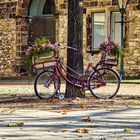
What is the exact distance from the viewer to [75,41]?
12.8m

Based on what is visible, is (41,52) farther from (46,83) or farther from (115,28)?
(115,28)

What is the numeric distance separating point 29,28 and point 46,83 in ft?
54.8

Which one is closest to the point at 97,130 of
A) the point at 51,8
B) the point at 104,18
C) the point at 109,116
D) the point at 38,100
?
the point at 109,116

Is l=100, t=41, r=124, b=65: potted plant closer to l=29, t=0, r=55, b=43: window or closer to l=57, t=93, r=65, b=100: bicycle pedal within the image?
l=57, t=93, r=65, b=100: bicycle pedal

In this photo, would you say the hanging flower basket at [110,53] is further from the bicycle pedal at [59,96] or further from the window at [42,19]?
the window at [42,19]

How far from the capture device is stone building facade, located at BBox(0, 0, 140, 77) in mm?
24812

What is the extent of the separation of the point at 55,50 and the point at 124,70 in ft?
39.8

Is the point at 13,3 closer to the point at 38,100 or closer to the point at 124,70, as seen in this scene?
the point at 124,70

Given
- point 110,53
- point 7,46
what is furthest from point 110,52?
point 7,46

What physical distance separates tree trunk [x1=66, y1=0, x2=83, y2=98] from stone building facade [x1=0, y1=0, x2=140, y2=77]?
12.0 meters

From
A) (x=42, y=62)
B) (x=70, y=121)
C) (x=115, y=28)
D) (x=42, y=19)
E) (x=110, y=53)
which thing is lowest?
(x=70, y=121)

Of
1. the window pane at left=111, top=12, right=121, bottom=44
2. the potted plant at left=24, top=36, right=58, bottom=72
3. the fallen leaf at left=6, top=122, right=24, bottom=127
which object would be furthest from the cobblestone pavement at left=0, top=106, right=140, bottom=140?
the window pane at left=111, top=12, right=121, bottom=44

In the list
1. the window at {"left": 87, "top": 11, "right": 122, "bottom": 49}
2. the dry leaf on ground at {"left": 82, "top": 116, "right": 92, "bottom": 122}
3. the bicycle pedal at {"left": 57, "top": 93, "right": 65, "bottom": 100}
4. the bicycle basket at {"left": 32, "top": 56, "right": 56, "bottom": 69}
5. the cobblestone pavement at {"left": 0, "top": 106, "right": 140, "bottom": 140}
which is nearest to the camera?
the cobblestone pavement at {"left": 0, "top": 106, "right": 140, "bottom": 140}

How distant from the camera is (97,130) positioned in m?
8.12
